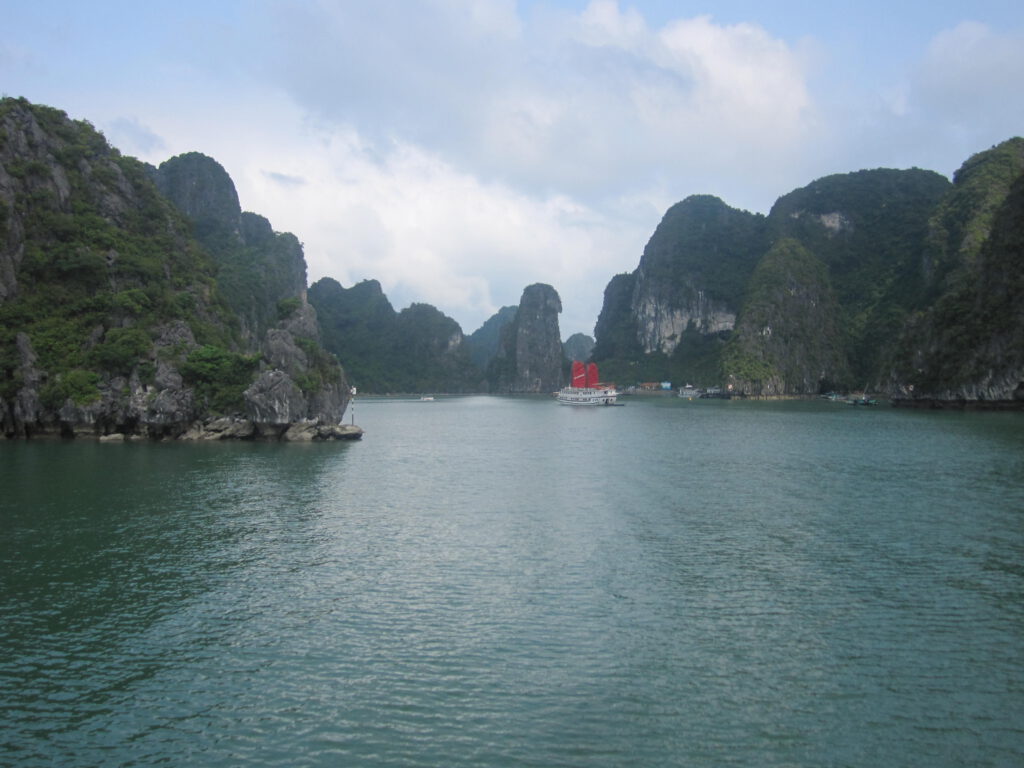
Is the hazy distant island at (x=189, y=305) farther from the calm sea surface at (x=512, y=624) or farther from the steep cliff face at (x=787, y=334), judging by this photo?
the calm sea surface at (x=512, y=624)

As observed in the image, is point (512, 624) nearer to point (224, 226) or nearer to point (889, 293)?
point (224, 226)

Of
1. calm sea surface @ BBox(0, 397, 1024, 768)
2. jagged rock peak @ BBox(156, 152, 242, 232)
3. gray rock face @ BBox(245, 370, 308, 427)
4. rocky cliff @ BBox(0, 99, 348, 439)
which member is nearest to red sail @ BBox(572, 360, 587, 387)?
jagged rock peak @ BBox(156, 152, 242, 232)

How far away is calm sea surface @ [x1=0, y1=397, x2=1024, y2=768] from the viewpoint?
10750mm

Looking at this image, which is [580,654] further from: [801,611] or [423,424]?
[423,424]

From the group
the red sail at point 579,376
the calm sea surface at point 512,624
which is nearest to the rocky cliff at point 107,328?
the calm sea surface at point 512,624

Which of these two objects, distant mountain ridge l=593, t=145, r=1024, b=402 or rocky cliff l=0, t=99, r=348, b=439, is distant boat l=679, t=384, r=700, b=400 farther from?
rocky cliff l=0, t=99, r=348, b=439

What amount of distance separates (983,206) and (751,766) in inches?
5297

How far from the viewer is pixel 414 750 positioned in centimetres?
1045

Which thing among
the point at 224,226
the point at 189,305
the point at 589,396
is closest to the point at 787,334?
the point at 589,396

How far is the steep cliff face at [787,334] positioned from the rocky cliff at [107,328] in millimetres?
107983

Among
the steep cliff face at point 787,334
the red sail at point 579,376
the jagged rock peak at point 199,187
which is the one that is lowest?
the red sail at point 579,376

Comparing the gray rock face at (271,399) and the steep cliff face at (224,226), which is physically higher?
the steep cliff face at (224,226)

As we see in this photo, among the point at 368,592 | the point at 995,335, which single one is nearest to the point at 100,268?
the point at 368,592

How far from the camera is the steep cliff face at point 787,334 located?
493ft
